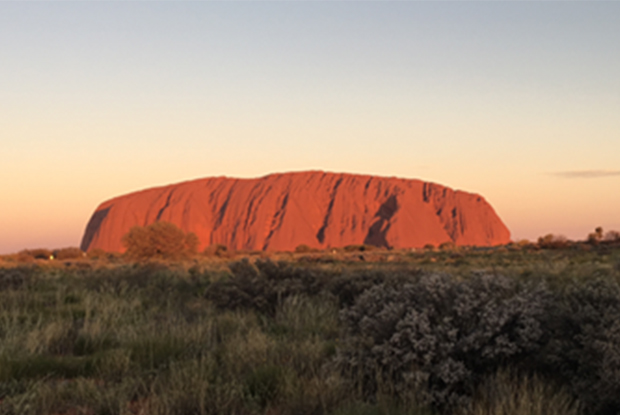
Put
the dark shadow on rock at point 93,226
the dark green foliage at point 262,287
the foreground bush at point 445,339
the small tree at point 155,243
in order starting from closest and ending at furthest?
the foreground bush at point 445,339
the dark green foliage at point 262,287
the small tree at point 155,243
the dark shadow on rock at point 93,226

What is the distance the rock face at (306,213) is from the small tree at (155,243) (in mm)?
45702

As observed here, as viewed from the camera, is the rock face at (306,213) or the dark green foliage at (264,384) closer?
the dark green foliage at (264,384)

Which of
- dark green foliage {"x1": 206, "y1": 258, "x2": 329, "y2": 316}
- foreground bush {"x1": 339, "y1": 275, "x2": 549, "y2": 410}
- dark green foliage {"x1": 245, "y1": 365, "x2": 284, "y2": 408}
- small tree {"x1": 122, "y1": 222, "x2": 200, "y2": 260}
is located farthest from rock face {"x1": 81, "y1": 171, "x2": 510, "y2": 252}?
dark green foliage {"x1": 245, "y1": 365, "x2": 284, "y2": 408}

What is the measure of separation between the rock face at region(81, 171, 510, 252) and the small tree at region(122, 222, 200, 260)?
45.7 m

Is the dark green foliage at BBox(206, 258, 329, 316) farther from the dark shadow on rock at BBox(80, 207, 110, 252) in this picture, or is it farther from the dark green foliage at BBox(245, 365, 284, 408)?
the dark shadow on rock at BBox(80, 207, 110, 252)

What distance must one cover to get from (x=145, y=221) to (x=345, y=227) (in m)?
37.4

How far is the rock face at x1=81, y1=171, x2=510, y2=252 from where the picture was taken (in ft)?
287

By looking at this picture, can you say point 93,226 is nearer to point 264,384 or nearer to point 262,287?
point 262,287

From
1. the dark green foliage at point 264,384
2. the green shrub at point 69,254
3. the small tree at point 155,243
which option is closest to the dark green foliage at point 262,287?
the dark green foliage at point 264,384

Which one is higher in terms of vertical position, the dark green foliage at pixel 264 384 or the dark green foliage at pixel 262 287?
the dark green foliage at pixel 264 384

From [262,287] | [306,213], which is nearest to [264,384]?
[262,287]

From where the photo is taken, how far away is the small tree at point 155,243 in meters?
38.0

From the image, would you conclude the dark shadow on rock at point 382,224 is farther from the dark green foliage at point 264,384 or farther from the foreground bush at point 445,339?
the dark green foliage at point 264,384

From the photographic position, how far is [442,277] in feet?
20.0
